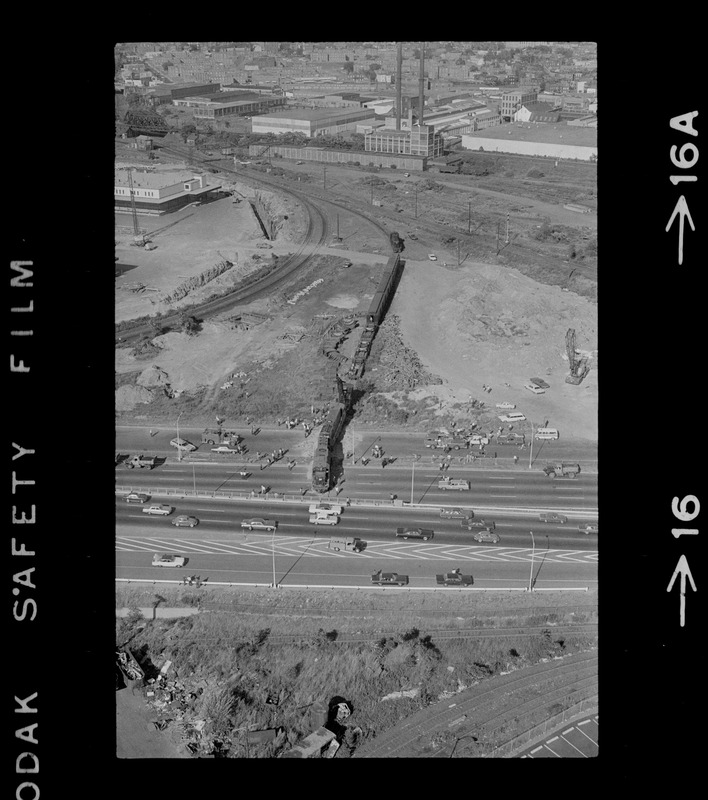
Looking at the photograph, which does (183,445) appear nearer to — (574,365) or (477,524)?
(477,524)

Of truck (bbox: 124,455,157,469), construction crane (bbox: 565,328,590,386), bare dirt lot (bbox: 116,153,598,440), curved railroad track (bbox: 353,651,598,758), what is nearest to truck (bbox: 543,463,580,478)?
bare dirt lot (bbox: 116,153,598,440)

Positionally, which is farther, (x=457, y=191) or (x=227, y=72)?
(x=227, y=72)

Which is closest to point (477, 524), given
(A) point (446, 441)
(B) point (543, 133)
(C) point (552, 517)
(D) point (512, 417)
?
(C) point (552, 517)

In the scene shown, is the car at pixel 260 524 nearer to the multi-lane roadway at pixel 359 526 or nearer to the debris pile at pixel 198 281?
the multi-lane roadway at pixel 359 526

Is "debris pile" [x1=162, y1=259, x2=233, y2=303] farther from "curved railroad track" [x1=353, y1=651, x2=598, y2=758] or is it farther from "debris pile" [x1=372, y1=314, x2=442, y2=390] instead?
"curved railroad track" [x1=353, y1=651, x2=598, y2=758]
